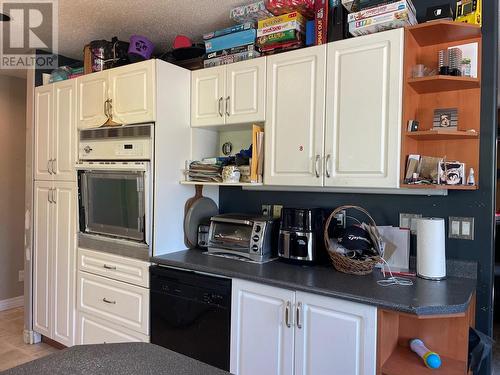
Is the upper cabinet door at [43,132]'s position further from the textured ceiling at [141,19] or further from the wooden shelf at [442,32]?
the wooden shelf at [442,32]

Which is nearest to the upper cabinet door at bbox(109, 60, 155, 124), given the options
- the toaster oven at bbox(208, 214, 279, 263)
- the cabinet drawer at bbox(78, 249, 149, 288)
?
the toaster oven at bbox(208, 214, 279, 263)

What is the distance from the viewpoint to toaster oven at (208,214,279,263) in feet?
7.33

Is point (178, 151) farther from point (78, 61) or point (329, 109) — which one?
point (78, 61)

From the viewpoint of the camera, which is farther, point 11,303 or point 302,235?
point 11,303

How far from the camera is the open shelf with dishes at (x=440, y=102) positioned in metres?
1.81

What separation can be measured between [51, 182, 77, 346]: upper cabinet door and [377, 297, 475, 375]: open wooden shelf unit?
7.58 ft

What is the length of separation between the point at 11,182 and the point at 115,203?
7.34ft

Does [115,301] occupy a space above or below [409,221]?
below

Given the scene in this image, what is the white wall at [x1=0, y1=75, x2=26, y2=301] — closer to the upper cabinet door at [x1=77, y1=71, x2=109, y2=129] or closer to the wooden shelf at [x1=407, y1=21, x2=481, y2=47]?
the upper cabinet door at [x1=77, y1=71, x2=109, y2=129]

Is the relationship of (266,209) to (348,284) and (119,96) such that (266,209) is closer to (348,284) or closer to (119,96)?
(348,284)

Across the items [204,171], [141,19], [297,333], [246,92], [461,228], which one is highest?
[141,19]

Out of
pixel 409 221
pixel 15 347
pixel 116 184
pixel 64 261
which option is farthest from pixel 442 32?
pixel 15 347

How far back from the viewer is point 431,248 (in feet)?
5.95

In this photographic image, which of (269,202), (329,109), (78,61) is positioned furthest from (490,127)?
(78,61)
